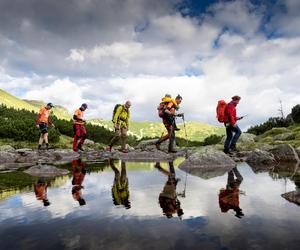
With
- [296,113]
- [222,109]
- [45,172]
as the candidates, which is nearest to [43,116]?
[45,172]

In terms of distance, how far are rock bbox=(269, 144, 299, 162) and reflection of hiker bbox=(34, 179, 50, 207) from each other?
1269cm

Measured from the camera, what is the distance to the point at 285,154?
17.4m

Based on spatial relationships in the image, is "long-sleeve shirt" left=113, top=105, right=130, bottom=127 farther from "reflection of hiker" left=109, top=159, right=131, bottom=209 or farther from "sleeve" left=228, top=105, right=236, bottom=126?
"reflection of hiker" left=109, top=159, right=131, bottom=209

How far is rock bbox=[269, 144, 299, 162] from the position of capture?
17.0 m

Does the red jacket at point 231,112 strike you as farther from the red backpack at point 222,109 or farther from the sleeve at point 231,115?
the red backpack at point 222,109

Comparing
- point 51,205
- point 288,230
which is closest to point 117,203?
point 51,205

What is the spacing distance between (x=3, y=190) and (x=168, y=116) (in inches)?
455

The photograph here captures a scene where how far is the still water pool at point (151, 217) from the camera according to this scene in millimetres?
4230

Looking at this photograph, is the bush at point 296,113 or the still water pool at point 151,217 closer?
the still water pool at point 151,217

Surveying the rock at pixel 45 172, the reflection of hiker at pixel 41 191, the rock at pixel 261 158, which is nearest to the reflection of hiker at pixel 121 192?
Result: the reflection of hiker at pixel 41 191

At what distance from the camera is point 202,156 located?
47.9ft

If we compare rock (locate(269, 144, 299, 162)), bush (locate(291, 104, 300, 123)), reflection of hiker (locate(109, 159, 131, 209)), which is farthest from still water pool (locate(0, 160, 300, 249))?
bush (locate(291, 104, 300, 123))

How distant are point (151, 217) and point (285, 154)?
14.0m

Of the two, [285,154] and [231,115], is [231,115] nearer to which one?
Answer: [231,115]
